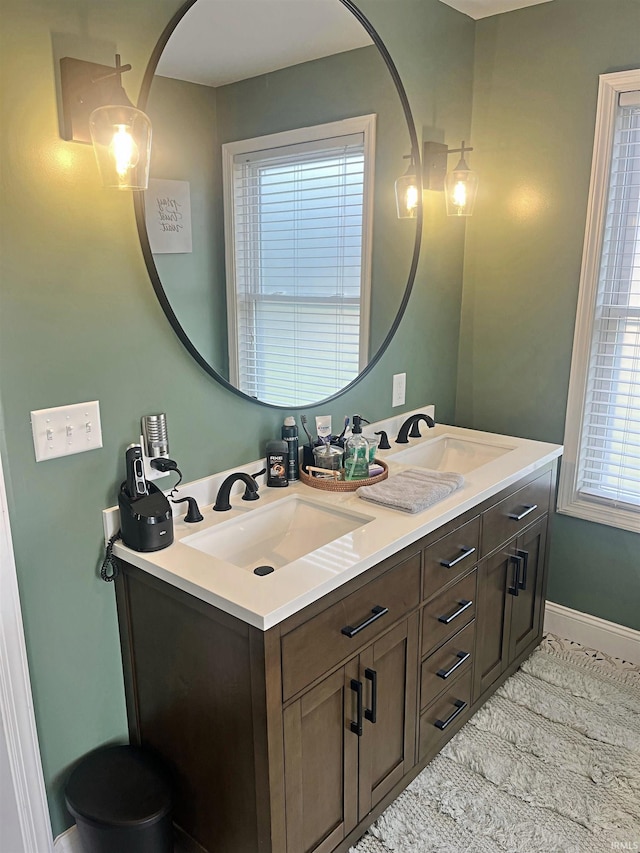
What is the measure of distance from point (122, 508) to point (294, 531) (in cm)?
51

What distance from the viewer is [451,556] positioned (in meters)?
1.89

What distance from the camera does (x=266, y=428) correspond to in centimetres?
201

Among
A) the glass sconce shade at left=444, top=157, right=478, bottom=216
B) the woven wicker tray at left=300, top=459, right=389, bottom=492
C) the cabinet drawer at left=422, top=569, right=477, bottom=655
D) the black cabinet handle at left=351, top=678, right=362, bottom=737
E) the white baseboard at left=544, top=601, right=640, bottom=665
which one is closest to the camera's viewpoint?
the black cabinet handle at left=351, top=678, right=362, bottom=737

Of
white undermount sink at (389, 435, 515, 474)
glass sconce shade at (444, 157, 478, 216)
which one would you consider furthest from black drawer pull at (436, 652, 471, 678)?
glass sconce shade at (444, 157, 478, 216)

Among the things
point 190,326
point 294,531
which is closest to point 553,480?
point 294,531

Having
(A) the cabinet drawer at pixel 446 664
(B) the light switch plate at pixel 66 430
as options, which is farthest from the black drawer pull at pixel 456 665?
(B) the light switch plate at pixel 66 430

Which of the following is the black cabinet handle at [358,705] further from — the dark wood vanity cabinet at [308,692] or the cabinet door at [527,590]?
the cabinet door at [527,590]

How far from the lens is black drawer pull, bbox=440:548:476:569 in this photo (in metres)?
1.86

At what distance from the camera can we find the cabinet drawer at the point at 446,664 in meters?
1.89

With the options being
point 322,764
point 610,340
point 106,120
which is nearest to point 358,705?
point 322,764

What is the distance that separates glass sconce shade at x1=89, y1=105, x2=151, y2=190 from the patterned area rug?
1794 mm

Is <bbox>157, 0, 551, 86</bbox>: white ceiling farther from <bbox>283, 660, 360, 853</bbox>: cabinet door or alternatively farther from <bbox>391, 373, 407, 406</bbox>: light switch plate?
<bbox>283, 660, 360, 853</bbox>: cabinet door

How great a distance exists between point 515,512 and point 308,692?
3.47 ft

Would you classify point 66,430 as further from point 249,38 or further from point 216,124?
point 249,38
